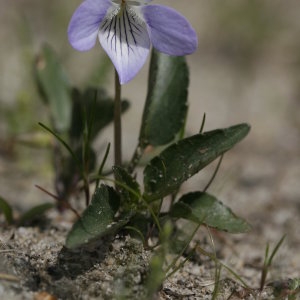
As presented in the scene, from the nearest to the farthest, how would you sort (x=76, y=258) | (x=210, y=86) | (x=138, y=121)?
(x=76, y=258), (x=138, y=121), (x=210, y=86)

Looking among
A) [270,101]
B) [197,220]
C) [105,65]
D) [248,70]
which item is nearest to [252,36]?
[248,70]

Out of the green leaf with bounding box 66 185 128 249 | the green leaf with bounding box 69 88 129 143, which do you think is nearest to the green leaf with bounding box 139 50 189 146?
the green leaf with bounding box 69 88 129 143

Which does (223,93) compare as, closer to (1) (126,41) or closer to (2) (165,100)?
(2) (165,100)

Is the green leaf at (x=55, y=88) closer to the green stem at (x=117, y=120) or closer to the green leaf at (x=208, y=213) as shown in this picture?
the green stem at (x=117, y=120)

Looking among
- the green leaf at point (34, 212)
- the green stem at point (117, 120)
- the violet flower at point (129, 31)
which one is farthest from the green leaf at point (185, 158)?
the green leaf at point (34, 212)

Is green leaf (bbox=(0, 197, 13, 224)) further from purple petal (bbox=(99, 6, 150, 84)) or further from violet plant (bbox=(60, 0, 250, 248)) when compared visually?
purple petal (bbox=(99, 6, 150, 84))

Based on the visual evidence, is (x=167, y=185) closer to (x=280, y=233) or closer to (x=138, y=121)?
(x=280, y=233)
